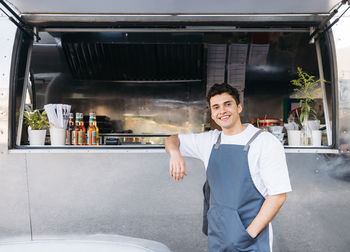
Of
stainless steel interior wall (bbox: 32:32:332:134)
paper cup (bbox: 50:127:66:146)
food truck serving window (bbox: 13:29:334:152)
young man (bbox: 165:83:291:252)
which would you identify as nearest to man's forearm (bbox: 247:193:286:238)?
young man (bbox: 165:83:291:252)

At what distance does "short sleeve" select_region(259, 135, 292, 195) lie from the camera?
152cm

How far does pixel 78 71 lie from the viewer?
4.46 metres

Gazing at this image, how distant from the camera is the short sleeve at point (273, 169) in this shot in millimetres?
1521

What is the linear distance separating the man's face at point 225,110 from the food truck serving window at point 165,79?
230 centimetres

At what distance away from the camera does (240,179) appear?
1.64 meters

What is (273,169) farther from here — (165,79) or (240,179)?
(165,79)

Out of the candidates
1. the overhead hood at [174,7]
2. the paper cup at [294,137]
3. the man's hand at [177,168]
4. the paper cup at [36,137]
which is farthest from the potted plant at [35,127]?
the paper cup at [294,137]

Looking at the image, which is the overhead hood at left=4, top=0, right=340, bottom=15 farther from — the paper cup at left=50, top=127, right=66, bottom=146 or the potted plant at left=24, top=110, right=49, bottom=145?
the paper cup at left=50, top=127, right=66, bottom=146

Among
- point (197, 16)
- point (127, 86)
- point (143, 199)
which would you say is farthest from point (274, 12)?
point (127, 86)

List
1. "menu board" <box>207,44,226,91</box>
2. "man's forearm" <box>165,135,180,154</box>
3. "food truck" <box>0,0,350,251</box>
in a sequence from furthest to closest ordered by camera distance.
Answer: "menu board" <box>207,44,226,91</box>
"food truck" <box>0,0,350,251</box>
"man's forearm" <box>165,135,180,154</box>

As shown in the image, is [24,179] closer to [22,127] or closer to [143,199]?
[22,127]

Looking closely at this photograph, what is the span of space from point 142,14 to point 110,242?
191 centimetres

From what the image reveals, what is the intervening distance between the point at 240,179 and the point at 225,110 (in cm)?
38

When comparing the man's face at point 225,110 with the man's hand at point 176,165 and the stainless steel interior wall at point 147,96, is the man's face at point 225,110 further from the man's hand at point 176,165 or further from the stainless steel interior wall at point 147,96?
the stainless steel interior wall at point 147,96
